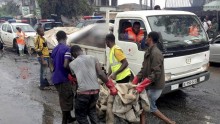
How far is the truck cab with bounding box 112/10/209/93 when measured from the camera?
586 cm

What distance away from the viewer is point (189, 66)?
6188mm

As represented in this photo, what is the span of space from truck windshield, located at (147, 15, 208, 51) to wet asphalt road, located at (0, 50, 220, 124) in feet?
4.35

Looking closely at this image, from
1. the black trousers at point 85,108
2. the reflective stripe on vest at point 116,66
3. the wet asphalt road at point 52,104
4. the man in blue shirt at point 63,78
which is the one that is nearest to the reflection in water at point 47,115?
the wet asphalt road at point 52,104

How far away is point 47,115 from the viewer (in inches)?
239

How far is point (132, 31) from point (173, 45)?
0.92 meters

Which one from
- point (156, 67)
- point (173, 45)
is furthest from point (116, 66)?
point (173, 45)

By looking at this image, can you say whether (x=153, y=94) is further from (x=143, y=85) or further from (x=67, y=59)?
(x=67, y=59)

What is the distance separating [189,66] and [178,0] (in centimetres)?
2098

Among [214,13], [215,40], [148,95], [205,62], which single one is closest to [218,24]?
[214,13]

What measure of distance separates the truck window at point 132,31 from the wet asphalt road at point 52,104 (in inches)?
62.6

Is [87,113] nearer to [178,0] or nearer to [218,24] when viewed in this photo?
[218,24]

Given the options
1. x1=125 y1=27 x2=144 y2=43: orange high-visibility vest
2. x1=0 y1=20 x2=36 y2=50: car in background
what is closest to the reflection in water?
x1=125 y1=27 x2=144 y2=43: orange high-visibility vest

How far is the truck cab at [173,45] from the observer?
19.2 ft

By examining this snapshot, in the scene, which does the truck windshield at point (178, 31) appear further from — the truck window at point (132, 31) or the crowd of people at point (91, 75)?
the crowd of people at point (91, 75)
